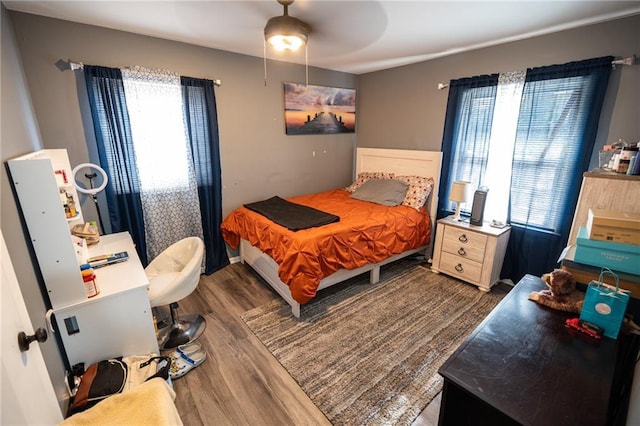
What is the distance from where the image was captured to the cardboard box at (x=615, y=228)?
1.36 meters

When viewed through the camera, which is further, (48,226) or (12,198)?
(48,226)

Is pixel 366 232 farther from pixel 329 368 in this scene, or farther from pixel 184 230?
pixel 184 230

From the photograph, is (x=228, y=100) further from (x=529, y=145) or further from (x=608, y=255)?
(x=608, y=255)

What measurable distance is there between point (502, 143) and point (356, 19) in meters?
1.90

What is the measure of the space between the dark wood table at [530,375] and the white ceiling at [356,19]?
6.54 ft

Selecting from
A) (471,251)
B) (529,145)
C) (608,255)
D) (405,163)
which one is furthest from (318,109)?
(608,255)

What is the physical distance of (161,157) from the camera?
2744mm

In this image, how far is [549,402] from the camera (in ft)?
3.06

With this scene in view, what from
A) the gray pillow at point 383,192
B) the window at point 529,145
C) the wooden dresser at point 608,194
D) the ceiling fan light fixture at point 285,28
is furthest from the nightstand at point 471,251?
the ceiling fan light fixture at point 285,28

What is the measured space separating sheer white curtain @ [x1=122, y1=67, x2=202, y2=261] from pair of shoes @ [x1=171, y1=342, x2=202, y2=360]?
47.4 inches

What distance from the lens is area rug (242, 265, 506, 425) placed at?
1.70 meters

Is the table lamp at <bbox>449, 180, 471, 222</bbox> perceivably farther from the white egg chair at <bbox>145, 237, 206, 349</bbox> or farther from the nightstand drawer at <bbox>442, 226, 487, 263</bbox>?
the white egg chair at <bbox>145, 237, 206, 349</bbox>

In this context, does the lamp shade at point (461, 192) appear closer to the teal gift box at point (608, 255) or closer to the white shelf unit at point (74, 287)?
the teal gift box at point (608, 255)

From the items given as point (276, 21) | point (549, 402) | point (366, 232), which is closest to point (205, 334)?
point (366, 232)
